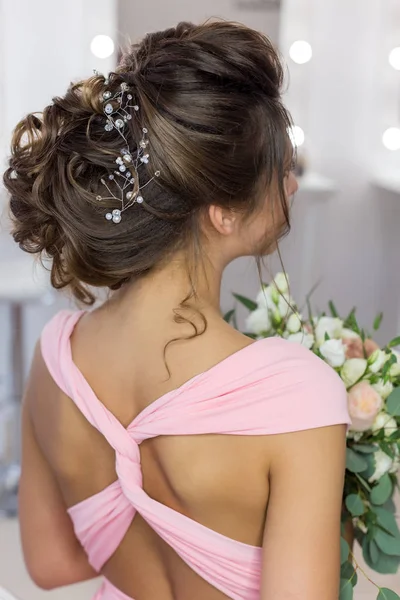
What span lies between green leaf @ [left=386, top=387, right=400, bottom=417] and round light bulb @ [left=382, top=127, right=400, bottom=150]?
1601 mm

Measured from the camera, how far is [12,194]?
87cm

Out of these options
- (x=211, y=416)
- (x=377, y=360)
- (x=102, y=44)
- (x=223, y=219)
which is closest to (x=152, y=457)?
(x=211, y=416)

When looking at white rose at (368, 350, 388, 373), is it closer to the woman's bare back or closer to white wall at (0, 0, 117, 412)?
the woman's bare back

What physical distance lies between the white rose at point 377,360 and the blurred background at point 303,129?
4.12 ft

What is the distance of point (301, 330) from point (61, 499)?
43 cm

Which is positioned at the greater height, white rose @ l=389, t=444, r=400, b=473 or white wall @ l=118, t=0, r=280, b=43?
white wall @ l=118, t=0, r=280, b=43

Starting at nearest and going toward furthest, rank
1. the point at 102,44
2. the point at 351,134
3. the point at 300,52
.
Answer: the point at 102,44 < the point at 300,52 < the point at 351,134

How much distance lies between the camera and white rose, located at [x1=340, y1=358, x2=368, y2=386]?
105 centimetres

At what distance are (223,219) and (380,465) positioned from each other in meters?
0.43

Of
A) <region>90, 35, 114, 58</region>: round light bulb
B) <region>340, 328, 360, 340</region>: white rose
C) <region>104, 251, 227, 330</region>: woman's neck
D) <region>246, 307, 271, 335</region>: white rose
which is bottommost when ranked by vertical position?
<region>246, 307, 271, 335</region>: white rose

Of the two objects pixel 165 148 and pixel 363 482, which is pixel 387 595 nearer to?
pixel 363 482

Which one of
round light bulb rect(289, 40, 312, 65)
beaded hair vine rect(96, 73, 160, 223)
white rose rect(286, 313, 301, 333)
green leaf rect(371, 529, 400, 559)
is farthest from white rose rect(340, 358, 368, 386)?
round light bulb rect(289, 40, 312, 65)

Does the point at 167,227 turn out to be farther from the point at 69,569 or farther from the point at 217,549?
the point at 69,569

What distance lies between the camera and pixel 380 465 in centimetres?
102
